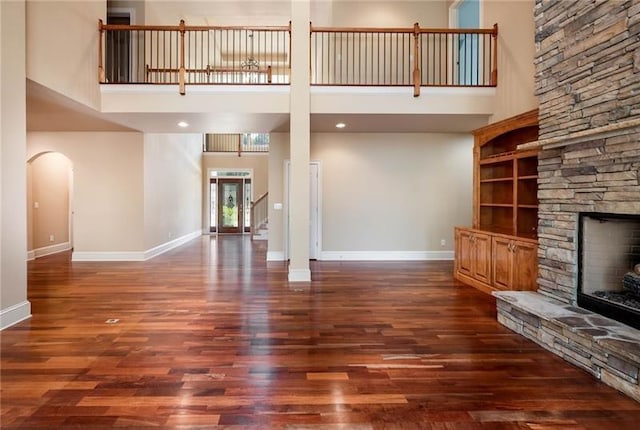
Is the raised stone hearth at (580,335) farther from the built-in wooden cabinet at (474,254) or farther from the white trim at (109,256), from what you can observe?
the white trim at (109,256)

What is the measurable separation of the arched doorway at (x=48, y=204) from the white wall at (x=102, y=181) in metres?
0.73

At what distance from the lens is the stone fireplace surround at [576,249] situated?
2455mm

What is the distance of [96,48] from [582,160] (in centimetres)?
637

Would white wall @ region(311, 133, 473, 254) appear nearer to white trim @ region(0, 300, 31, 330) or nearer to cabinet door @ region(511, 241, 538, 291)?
cabinet door @ region(511, 241, 538, 291)

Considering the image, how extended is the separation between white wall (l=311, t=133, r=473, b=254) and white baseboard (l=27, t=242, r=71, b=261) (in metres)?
5.81

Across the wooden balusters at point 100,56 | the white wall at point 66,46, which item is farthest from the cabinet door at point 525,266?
the wooden balusters at point 100,56

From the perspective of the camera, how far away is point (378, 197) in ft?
24.0

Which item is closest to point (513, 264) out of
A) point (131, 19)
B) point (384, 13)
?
point (384, 13)

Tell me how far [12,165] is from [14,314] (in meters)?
1.46

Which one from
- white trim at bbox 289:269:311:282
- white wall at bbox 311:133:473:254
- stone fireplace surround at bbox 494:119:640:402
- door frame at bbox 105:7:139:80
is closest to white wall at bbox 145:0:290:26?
door frame at bbox 105:7:139:80

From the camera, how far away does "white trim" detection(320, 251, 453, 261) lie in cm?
732

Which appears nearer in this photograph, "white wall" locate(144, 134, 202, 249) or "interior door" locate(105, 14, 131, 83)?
"interior door" locate(105, 14, 131, 83)

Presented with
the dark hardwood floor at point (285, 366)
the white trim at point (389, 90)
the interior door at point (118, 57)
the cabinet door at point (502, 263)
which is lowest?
the dark hardwood floor at point (285, 366)

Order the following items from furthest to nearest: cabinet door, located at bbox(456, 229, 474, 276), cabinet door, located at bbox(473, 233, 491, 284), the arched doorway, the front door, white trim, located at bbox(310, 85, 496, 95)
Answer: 1. the front door
2. the arched doorway
3. white trim, located at bbox(310, 85, 496, 95)
4. cabinet door, located at bbox(456, 229, 474, 276)
5. cabinet door, located at bbox(473, 233, 491, 284)
